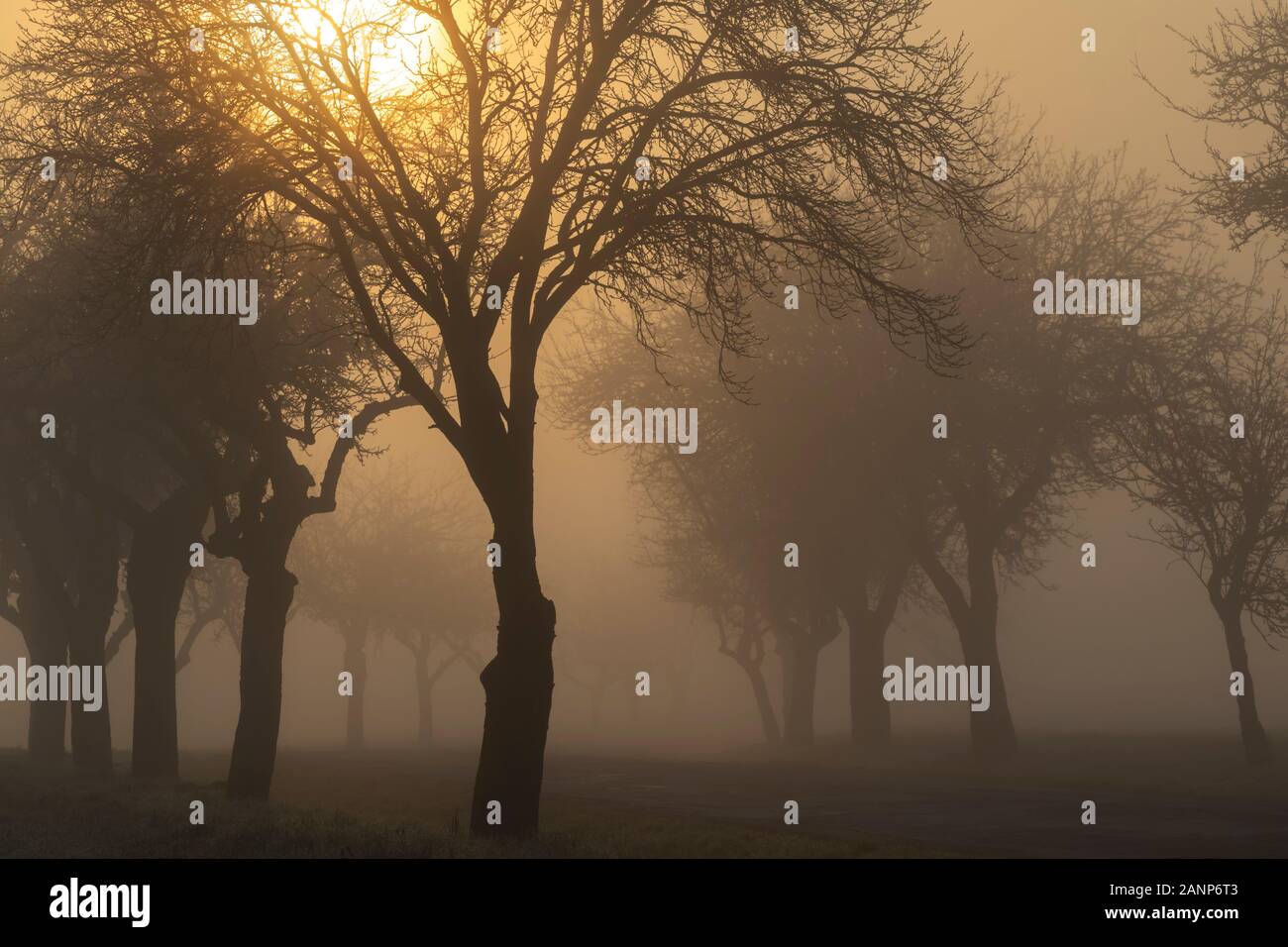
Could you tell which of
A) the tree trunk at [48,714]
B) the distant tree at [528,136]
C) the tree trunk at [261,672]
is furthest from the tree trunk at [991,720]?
the tree trunk at [48,714]

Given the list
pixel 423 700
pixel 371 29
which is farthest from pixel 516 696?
pixel 423 700

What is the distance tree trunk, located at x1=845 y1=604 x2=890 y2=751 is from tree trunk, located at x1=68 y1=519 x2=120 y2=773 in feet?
67.4

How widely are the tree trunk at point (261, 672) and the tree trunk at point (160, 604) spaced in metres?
4.92

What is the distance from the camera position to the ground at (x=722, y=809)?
1467cm

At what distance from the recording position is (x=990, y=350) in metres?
34.1

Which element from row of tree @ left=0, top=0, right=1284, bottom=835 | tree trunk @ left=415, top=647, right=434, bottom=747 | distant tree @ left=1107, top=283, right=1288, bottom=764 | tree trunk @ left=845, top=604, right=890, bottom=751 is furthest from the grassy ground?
tree trunk @ left=415, top=647, right=434, bottom=747

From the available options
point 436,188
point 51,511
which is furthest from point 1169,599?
point 436,188

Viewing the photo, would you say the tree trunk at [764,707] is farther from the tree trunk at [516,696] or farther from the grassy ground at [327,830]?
the tree trunk at [516,696]

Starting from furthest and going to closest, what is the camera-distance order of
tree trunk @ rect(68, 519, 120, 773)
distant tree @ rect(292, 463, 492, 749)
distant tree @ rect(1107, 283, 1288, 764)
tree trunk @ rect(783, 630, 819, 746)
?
1. distant tree @ rect(292, 463, 492, 749)
2. tree trunk @ rect(783, 630, 819, 746)
3. tree trunk @ rect(68, 519, 120, 773)
4. distant tree @ rect(1107, 283, 1288, 764)

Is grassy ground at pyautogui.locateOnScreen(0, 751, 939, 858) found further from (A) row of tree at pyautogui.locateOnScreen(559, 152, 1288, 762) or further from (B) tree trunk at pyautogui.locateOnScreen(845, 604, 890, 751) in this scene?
(B) tree trunk at pyautogui.locateOnScreen(845, 604, 890, 751)

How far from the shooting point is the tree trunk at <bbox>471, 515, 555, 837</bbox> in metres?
15.2

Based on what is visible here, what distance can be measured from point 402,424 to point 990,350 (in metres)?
135
